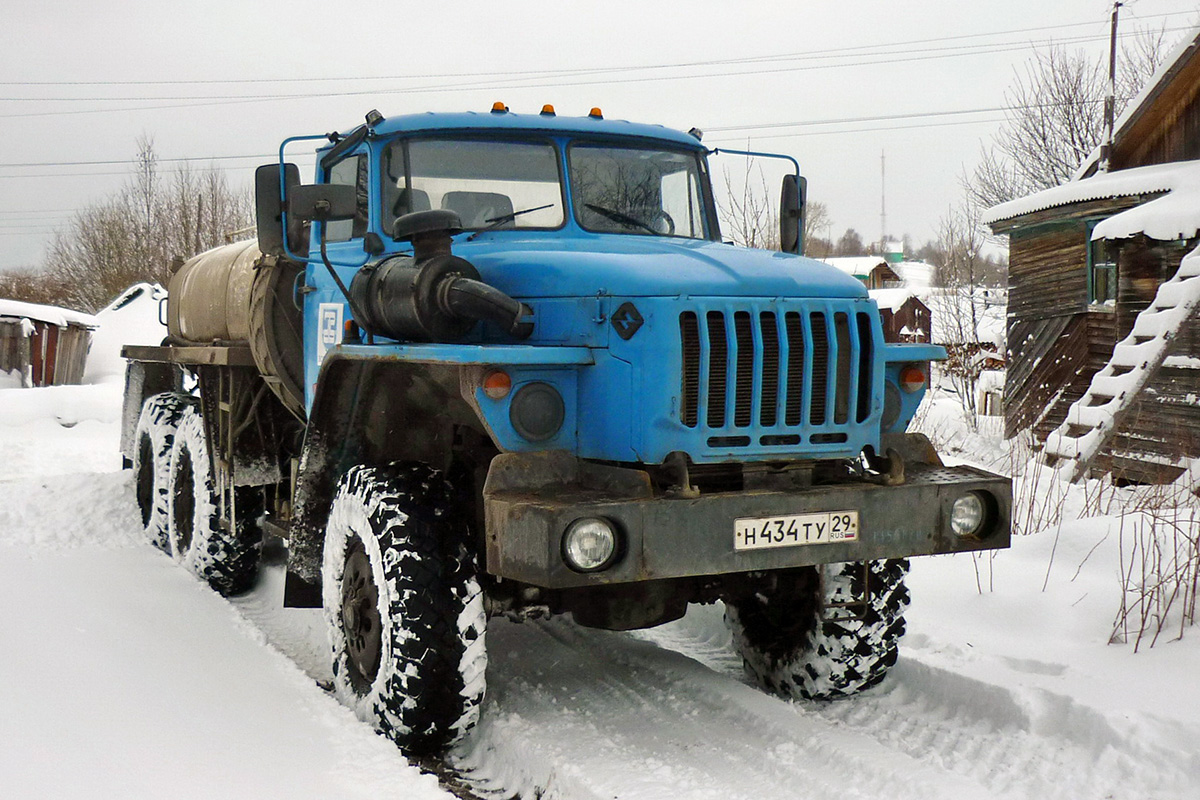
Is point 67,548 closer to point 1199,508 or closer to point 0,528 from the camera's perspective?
point 0,528

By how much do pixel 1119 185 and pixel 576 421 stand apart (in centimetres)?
1377

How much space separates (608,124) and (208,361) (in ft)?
9.79

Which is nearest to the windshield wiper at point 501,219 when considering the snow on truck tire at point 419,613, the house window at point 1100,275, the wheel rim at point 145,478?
the snow on truck tire at point 419,613

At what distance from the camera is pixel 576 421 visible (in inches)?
156

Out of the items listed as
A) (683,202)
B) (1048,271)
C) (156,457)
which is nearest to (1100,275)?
(1048,271)

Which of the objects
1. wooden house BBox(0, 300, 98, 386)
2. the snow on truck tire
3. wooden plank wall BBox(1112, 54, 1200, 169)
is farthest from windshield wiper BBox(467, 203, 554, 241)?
wooden house BBox(0, 300, 98, 386)

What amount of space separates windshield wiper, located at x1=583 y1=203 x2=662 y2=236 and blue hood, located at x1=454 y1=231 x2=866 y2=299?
330 millimetres

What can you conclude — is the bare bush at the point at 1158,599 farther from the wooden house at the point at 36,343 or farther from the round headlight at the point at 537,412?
the wooden house at the point at 36,343

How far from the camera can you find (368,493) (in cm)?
428

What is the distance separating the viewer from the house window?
1588cm

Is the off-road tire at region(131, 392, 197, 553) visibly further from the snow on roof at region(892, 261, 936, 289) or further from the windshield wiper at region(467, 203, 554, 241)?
the snow on roof at region(892, 261, 936, 289)

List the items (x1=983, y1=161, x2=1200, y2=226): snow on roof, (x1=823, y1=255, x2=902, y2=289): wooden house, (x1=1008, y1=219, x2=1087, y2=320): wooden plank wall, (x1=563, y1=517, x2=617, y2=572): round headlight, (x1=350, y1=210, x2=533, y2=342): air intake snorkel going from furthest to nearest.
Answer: (x1=823, y1=255, x2=902, y2=289): wooden house, (x1=1008, y1=219, x2=1087, y2=320): wooden plank wall, (x1=983, y1=161, x2=1200, y2=226): snow on roof, (x1=350, y1=210, x2=533, y2=342): air intake snorkel, (x1=563, y1=517, x2=617, y2=572): round headlight

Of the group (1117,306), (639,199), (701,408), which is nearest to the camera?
(701,408)

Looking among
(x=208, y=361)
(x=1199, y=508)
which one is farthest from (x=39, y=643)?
(x=1199, y=508)
